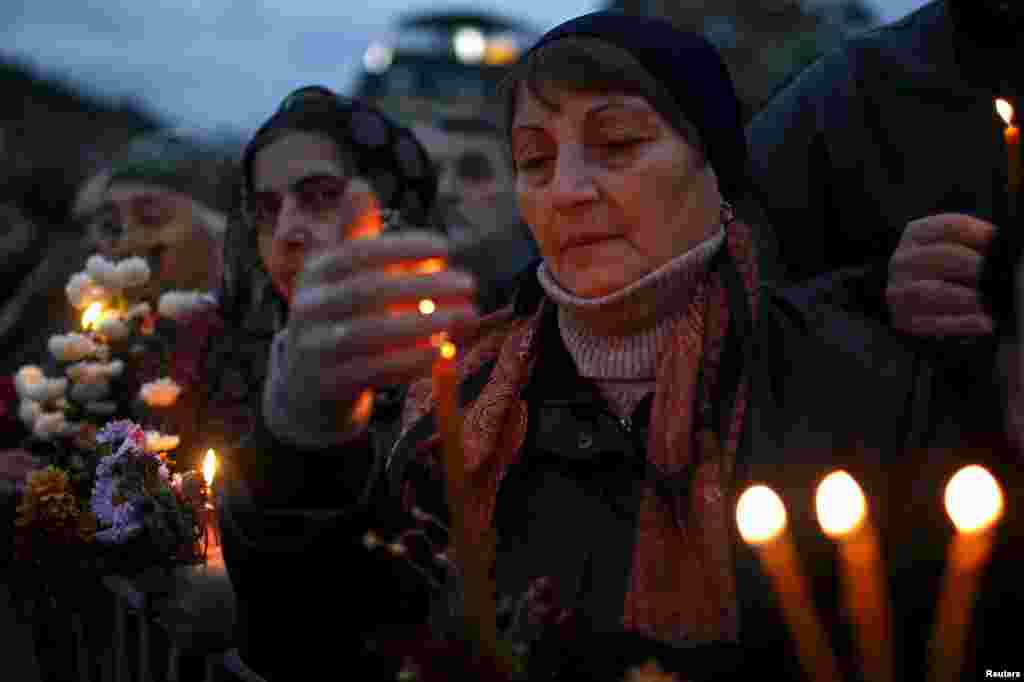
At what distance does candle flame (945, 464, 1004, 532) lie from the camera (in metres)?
1.29

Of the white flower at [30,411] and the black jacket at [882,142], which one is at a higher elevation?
the black jacket at [882,142]

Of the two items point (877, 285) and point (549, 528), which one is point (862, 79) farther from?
point (549, 528)

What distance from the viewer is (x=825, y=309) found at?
6.91 feet

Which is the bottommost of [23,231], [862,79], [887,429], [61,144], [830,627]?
[830,627]

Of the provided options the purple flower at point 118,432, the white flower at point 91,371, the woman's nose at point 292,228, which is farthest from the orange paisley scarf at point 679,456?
the white flower at point 91,371

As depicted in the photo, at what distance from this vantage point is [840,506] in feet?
4.36

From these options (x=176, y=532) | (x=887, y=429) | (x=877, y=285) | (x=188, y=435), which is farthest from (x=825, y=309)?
(x=188, y=435)

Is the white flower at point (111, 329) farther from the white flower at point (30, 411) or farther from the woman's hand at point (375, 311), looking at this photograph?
the woman's hand at point (375, 311)

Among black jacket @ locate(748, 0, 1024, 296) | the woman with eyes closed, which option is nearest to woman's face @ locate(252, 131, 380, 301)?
the woman with eyes closed

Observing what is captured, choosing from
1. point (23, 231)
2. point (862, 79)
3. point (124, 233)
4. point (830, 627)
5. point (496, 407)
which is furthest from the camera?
point (23, 231)

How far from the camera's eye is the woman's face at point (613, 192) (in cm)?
201

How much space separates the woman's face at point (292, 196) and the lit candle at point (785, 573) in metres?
1.95

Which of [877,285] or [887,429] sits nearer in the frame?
[887,429]

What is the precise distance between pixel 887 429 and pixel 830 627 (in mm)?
389
